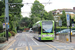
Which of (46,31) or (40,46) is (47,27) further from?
(40,46)

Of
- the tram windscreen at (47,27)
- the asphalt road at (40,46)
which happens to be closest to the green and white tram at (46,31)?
the tram windscreen at (47,27)

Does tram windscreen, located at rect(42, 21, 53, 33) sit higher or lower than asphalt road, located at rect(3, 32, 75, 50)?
higher

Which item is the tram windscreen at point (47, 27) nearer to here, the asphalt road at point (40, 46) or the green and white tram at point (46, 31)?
the green and white tram at point (46, 31)

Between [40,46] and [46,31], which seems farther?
[46,31]

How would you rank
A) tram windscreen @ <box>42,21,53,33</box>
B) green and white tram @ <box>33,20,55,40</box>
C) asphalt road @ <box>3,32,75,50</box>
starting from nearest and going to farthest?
asphalt road @ <box>3,32,75,50</box>, green and white tram @ <box>33,20,55,40</box>, tram windscreen @ <box>42,21,53,33</box>

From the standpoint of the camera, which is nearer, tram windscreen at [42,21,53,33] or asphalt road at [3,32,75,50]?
asphalt road at [3,32,75,50]

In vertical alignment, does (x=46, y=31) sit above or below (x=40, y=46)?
above

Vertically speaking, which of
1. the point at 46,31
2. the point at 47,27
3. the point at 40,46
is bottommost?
the point at 40,46

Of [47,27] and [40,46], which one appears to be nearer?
[40,46]

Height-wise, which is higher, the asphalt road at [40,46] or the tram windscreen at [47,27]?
the tram windscreen at [47,27]

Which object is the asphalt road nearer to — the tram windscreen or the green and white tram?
the green and white tram

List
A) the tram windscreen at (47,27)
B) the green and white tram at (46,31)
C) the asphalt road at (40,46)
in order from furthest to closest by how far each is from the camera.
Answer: the tram windscreen at (47,27)
the green and white tram at (46,31)
the asphalt road at (40,46)

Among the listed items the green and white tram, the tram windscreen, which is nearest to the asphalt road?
the green and white tram

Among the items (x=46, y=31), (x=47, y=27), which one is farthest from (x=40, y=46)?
(x=47, y=27)
